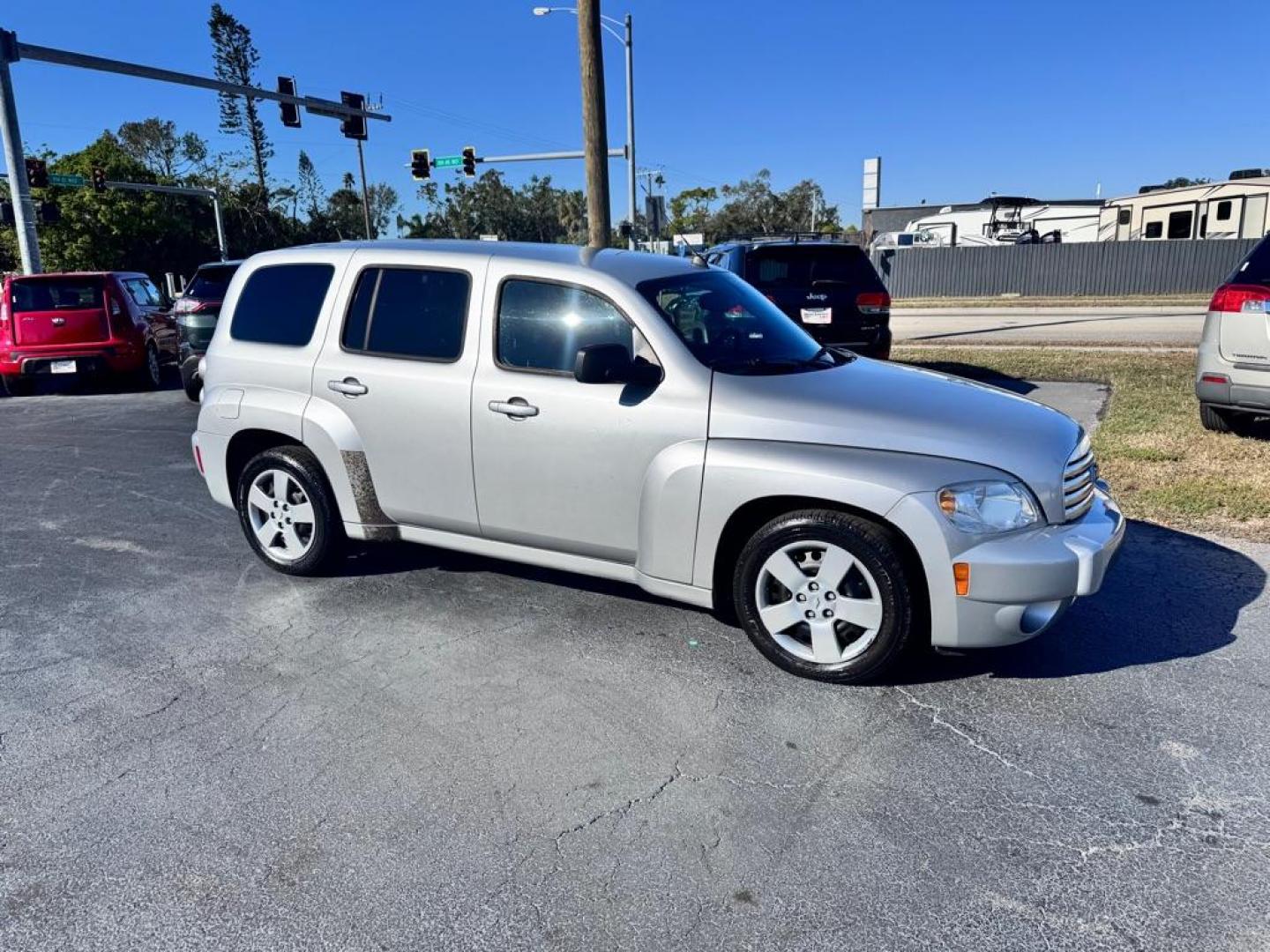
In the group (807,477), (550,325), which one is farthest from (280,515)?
(807,477)

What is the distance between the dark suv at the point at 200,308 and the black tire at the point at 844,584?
36.7 feet

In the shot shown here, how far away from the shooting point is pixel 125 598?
4879mm

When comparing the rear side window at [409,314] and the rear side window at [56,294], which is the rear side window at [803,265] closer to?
the rear side window at [409,314]

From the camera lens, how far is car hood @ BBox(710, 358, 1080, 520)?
356cm

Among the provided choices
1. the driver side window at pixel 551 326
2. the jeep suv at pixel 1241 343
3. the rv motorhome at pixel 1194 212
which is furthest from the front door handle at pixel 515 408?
the rv motorhome at pixel 1194 212

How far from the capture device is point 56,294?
41.0 ft

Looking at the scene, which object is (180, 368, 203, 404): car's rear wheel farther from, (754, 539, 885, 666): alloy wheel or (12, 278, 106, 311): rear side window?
(754, 539, 885, 666): alloy wheel

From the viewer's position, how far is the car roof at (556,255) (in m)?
4.39

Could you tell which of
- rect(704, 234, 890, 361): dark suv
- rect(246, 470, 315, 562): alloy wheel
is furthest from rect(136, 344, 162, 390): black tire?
rect(246, 470, 315, 562): alloy wheel

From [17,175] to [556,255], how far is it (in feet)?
64.5

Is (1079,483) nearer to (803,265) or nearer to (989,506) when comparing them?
(989,506)

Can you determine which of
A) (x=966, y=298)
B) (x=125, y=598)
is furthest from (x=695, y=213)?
(x=125, y=598)

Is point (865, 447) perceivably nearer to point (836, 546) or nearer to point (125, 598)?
point (836, 546)

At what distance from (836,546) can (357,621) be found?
2398mm
